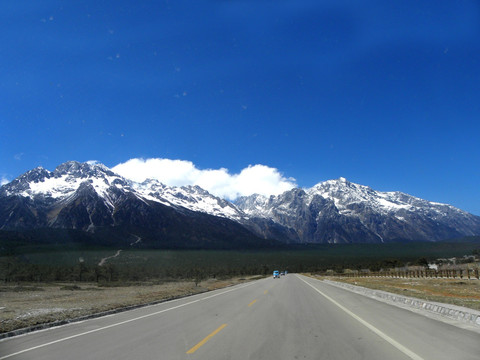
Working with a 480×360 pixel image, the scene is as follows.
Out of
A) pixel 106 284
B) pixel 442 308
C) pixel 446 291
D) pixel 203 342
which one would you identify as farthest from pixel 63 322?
pixel 106 284

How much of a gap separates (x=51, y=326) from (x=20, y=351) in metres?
5.20

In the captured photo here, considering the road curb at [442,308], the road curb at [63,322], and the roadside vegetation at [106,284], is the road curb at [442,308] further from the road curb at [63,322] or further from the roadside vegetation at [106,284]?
the road curb at [63,322]

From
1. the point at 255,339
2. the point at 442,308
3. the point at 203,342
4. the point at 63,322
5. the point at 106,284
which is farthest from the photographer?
the point at 106,284

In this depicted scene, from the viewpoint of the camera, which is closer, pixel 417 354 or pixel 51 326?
pixel 417 354

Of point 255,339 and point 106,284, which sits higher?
point 255,339

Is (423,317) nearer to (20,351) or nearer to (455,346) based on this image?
(455,346)

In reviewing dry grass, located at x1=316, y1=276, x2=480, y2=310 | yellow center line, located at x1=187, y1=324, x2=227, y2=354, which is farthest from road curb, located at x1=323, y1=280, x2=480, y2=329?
yellow center line, located at x1=187, y1=324, x2=227, y2=354

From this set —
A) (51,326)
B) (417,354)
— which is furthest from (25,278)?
(417,354)

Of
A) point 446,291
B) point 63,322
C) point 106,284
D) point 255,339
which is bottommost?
point 106,284

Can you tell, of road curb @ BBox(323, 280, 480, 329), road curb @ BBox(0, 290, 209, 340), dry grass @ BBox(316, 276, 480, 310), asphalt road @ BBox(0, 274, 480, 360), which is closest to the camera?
asphalt road @ BBox(0, 274, 480, 360)

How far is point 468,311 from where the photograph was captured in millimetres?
13180

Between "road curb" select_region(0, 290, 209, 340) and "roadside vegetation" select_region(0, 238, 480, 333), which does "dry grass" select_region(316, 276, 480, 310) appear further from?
"road curb" select_region(0, 290, 209, 340)

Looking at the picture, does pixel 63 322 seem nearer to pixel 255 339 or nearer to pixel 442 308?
pixel 255 339

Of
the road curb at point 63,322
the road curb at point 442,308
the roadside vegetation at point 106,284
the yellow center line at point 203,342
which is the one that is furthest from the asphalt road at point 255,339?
the roadside vegetation at point 106,284
